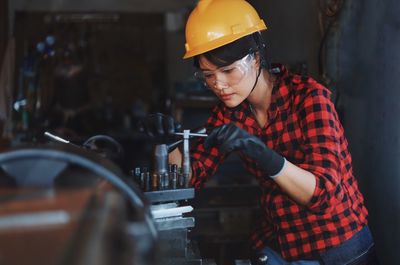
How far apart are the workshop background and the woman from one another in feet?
1.20

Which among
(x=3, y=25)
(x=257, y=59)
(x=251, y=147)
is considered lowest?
(x=251, y=147)

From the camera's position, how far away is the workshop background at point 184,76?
207cm

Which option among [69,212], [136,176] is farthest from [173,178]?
[69,212]

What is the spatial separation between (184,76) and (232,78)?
4960 mm

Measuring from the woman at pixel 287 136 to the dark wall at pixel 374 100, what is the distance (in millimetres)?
275

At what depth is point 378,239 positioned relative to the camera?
7.03ft

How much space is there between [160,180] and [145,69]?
19.8 ft

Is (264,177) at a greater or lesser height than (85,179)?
lesser

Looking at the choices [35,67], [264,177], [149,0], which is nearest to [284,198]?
[264,177]

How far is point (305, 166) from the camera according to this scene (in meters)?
1.55

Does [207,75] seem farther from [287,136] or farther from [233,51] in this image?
[287,136]

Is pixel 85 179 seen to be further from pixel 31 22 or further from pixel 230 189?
pixel 31 22

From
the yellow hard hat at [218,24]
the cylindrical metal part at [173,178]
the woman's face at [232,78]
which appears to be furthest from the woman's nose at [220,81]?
the cylindrical metal part at [173,178]

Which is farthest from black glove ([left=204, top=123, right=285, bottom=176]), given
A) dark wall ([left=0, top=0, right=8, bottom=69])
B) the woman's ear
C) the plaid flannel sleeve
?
dark wall ([left=0, top=0, right=8, bottom=69])
